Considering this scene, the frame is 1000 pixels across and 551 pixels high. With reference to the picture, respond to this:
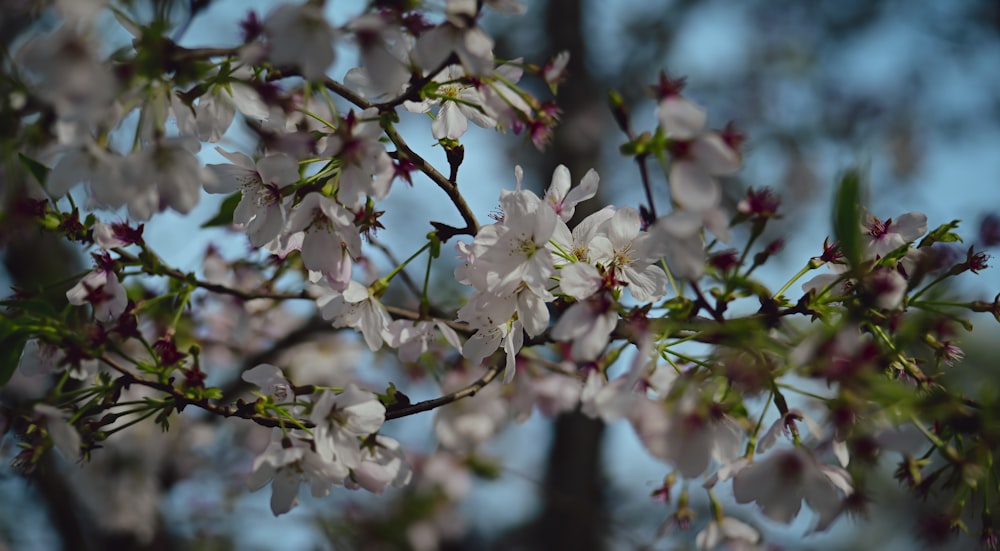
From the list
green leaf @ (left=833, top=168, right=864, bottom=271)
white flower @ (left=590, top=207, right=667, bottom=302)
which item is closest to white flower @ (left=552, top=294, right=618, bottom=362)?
white flower @ (left=590, top=207, right=667, bottom=302)

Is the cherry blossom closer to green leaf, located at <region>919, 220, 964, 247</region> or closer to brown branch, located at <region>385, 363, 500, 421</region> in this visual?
brown branch, located at <region>385, 363, 500, 421</region>

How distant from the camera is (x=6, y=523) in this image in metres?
3.51

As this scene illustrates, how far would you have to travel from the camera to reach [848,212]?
0.96 meters

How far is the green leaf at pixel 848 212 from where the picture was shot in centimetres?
95

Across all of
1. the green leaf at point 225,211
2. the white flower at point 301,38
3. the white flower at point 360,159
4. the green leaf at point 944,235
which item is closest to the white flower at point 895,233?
the green leaf at point 944,235

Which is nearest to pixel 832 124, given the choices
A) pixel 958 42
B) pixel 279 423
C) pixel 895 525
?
pixel 958 42

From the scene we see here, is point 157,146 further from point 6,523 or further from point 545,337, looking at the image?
point 6,523

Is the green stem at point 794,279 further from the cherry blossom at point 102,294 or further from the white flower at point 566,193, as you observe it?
the cherry blossom at point 102,294

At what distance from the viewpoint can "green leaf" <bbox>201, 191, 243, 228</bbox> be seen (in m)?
1.55

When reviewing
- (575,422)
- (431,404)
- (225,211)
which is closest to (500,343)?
(431,404)

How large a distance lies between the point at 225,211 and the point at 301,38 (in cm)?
75

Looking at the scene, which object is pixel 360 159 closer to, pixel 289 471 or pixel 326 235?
pixel 326 235

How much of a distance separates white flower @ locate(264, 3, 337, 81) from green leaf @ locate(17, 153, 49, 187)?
0.64 metres

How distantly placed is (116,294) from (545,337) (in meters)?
0.74
